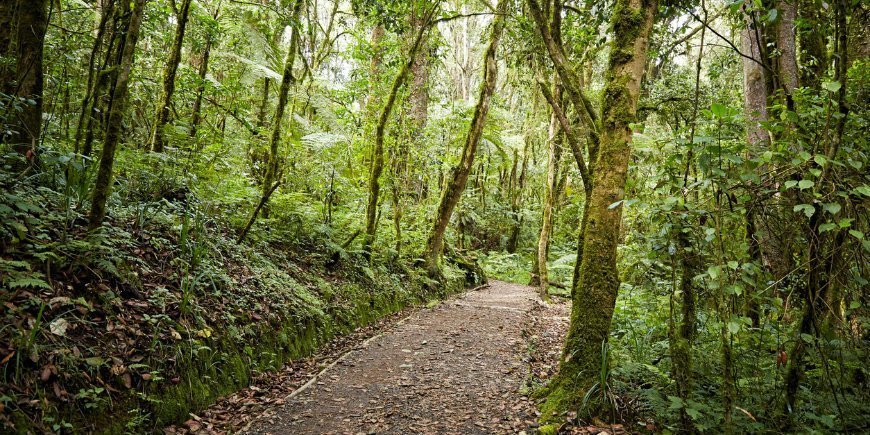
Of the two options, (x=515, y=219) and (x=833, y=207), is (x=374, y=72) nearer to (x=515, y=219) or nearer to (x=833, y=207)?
(x=833, y=207)

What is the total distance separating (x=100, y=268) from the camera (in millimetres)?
3996

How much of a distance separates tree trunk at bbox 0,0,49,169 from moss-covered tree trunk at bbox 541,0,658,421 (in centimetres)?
548

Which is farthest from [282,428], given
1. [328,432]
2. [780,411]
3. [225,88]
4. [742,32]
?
[742,32]

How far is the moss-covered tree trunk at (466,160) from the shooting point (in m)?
11.0

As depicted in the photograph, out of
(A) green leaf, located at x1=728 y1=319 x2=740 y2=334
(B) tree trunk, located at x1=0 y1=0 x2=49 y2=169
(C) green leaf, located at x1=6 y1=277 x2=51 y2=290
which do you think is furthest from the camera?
(B) tree trunk, located at x1=0 y1=0 x2=49 y2=169

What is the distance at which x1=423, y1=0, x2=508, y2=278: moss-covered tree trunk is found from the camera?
11000 millimetres

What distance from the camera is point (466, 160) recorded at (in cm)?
1115

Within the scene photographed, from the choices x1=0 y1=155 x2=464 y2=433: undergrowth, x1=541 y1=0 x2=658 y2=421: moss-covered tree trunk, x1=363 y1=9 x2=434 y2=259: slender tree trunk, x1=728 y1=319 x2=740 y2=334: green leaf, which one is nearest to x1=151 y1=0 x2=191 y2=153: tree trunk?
x1=0 y1=155 x2=464 y2=433: undergrowth

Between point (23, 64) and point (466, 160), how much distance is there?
27.4ft

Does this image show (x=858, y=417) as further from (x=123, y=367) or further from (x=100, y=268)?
(x=100, y=268)

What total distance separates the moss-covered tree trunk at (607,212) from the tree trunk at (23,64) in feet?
18.0

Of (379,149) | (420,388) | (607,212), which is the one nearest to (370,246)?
(379,149)

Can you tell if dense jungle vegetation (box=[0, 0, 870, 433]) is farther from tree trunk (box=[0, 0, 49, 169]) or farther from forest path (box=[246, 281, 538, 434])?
forest path (box=[246, 281, 538, 434])

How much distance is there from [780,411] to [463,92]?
24658 millimetres
